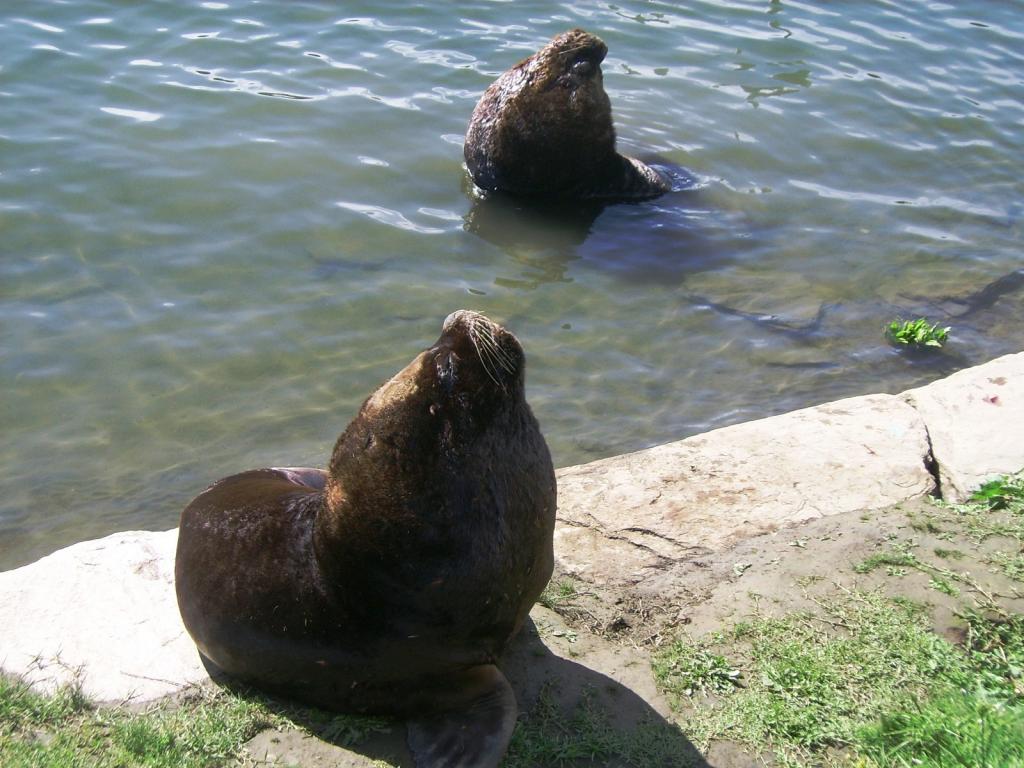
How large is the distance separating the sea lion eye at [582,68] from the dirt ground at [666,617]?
5.90 metres

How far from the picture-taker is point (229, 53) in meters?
12.1

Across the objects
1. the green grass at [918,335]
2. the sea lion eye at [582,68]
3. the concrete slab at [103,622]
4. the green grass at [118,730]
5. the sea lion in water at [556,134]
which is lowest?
the concrete slab at [103,622]

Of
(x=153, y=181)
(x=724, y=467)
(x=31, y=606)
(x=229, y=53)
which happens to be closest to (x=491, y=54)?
(x=229, y=53)

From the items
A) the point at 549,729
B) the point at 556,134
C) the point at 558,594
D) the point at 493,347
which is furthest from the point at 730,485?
the point at 556,134

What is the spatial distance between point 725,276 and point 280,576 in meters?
5.45

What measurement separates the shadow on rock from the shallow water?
8.06 feet

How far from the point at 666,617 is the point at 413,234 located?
520 cm

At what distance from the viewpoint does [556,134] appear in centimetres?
992

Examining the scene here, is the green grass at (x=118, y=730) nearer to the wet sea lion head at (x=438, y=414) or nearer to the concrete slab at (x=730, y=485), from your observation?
the wet sea lion head at (x=438, y=414)

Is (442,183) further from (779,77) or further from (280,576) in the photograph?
(280,576)

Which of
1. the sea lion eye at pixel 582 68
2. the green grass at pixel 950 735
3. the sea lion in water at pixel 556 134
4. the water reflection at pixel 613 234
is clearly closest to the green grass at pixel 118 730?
the green grass at pixel 950 735

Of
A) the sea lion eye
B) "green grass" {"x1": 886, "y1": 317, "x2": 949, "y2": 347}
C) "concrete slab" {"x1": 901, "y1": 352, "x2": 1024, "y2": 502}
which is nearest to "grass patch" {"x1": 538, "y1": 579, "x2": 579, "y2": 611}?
"concrete slab" {"x1": 901, "y1": 352, "x2": 1024, "y2": 502}

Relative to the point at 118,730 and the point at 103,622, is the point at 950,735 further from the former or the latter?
the point at 103,622

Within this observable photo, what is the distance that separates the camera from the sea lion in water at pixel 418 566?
4016 millimetres
